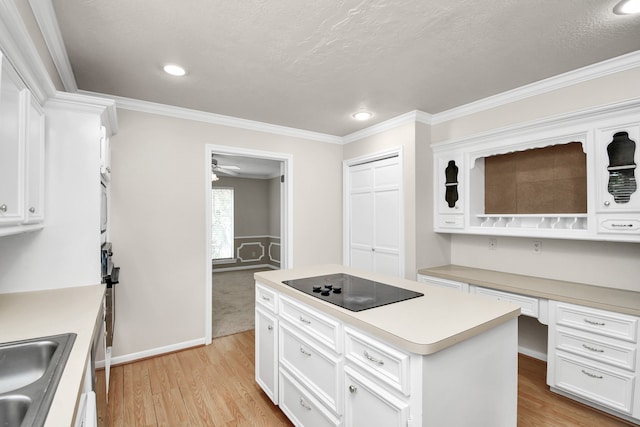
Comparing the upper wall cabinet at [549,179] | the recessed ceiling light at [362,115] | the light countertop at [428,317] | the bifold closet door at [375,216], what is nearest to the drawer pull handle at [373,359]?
the light countertop at [428,317]

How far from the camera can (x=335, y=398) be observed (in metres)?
1.53

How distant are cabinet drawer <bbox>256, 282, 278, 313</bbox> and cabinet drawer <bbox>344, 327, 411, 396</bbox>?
0.75 meters

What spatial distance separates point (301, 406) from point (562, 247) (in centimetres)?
247

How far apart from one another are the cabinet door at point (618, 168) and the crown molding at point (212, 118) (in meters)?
2.80

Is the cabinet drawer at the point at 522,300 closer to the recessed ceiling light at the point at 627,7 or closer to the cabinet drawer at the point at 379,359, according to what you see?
the cabinet drawer at the point at 379,359

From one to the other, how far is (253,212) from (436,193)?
5422 mm

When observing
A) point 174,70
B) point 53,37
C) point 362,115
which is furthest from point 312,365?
point 362,115

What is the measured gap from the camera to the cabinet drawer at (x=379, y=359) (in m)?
1.18

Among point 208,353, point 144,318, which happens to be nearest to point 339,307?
point 208,353

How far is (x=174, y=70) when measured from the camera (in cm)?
231

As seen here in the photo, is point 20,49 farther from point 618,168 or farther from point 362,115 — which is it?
point 618,168

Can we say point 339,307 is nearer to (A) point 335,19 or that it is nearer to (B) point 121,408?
(A) point 335,19

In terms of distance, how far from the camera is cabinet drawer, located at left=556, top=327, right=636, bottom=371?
1.93 m

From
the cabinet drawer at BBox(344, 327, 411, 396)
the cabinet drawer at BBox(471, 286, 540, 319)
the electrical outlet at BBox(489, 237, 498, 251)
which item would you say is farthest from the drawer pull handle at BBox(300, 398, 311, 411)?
the electrical outlet at BBox(489, 237, 498, 251)
